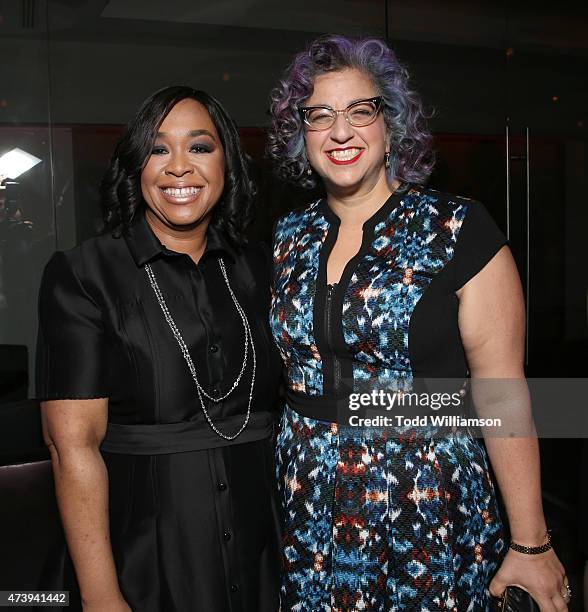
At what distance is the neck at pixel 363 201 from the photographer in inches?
76.5

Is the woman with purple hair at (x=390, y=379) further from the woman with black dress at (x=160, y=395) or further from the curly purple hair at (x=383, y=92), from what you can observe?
the woman with black dress at (x=160, y=395)

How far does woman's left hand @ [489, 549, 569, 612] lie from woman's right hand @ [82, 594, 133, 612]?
900mm

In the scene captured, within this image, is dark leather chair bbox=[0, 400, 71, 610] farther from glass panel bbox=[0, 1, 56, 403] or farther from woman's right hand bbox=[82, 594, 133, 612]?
glass panel bbox=[0, 1, 56, 403]

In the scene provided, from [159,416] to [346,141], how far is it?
814mm

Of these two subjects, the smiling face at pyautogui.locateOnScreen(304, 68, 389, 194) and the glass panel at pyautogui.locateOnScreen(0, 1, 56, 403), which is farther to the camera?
the glass panel at pyautogui.locateOnScreen(0, 1, 56, 403)

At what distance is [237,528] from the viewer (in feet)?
6.12

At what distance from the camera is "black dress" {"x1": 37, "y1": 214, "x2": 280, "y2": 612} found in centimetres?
179

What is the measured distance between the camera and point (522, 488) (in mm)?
1771

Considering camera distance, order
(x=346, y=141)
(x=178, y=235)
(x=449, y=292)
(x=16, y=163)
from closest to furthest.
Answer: (x=449, y=292), (x=346, y=141), (x=178, y=235), (x=16, y=163)

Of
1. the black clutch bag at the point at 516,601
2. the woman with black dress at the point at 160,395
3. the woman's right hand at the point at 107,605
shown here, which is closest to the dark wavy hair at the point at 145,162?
the woman with black dress at the point at 160,395

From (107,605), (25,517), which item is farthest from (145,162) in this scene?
(25,517)

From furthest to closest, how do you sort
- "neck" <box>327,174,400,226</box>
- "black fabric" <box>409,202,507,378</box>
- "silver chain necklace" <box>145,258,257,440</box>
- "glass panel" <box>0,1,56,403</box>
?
1. "glass panel" <box>0,1,56,403</box>
2. "neck" <box>327,174,400,226</box>
3. "silver chain necklace" <box>145,258,257,440</box>
4. "black fabric" <box>409,202,507,378</box>

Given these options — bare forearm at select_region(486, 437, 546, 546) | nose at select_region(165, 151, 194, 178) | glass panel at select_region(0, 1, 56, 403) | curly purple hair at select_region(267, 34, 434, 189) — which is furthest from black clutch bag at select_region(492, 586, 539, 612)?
glass panel at select_region(0, 1, 56, 403)

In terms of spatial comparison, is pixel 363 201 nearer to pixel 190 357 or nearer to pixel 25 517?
pixel 190 357
